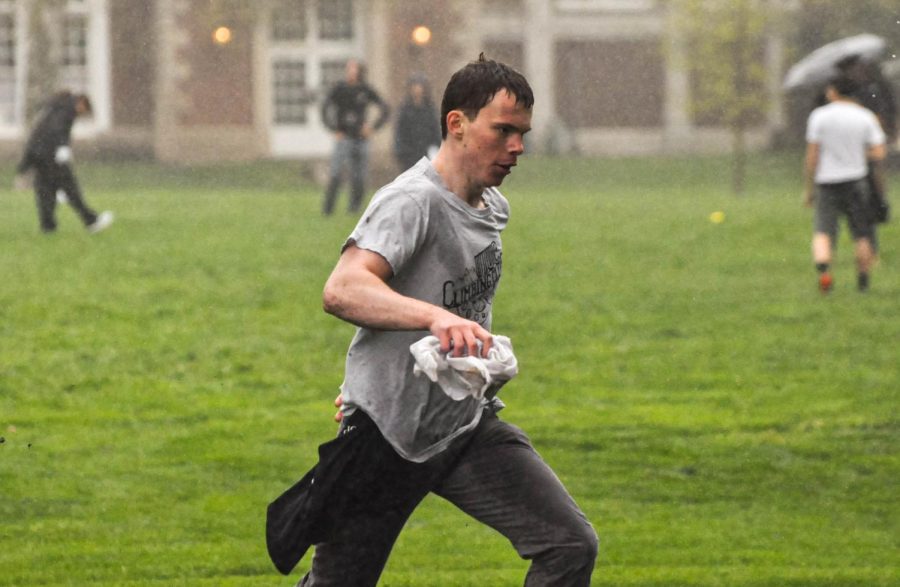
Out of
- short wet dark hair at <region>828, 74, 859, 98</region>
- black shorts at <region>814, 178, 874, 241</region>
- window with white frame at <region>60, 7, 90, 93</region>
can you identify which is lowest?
black shorts at <region>814, 178, 874, 241</region>

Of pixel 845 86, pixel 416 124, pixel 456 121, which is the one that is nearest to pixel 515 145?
pixel 456 121

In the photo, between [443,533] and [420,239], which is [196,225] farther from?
[420,239]

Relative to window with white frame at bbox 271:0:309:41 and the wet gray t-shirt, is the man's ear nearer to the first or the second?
the wet gray t-shirt

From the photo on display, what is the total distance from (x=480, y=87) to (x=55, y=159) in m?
15.5

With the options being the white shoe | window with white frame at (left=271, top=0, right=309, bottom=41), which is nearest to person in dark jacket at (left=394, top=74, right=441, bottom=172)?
the white shoe

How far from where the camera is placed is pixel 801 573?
6180 millimetres

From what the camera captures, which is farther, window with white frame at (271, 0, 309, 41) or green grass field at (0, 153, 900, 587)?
window with white frame at (271, 0, 309, 41)

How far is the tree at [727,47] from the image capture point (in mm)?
33625

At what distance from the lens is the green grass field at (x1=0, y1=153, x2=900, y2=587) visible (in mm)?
6520

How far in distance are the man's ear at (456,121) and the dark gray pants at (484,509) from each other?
2.41 feet

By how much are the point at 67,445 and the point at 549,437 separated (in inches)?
87.6

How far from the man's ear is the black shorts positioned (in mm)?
9843

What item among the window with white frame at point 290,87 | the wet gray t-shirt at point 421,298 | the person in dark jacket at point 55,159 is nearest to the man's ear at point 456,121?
the wet gray t-shirt at point 421,298

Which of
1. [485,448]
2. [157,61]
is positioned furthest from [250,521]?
[157,61]
